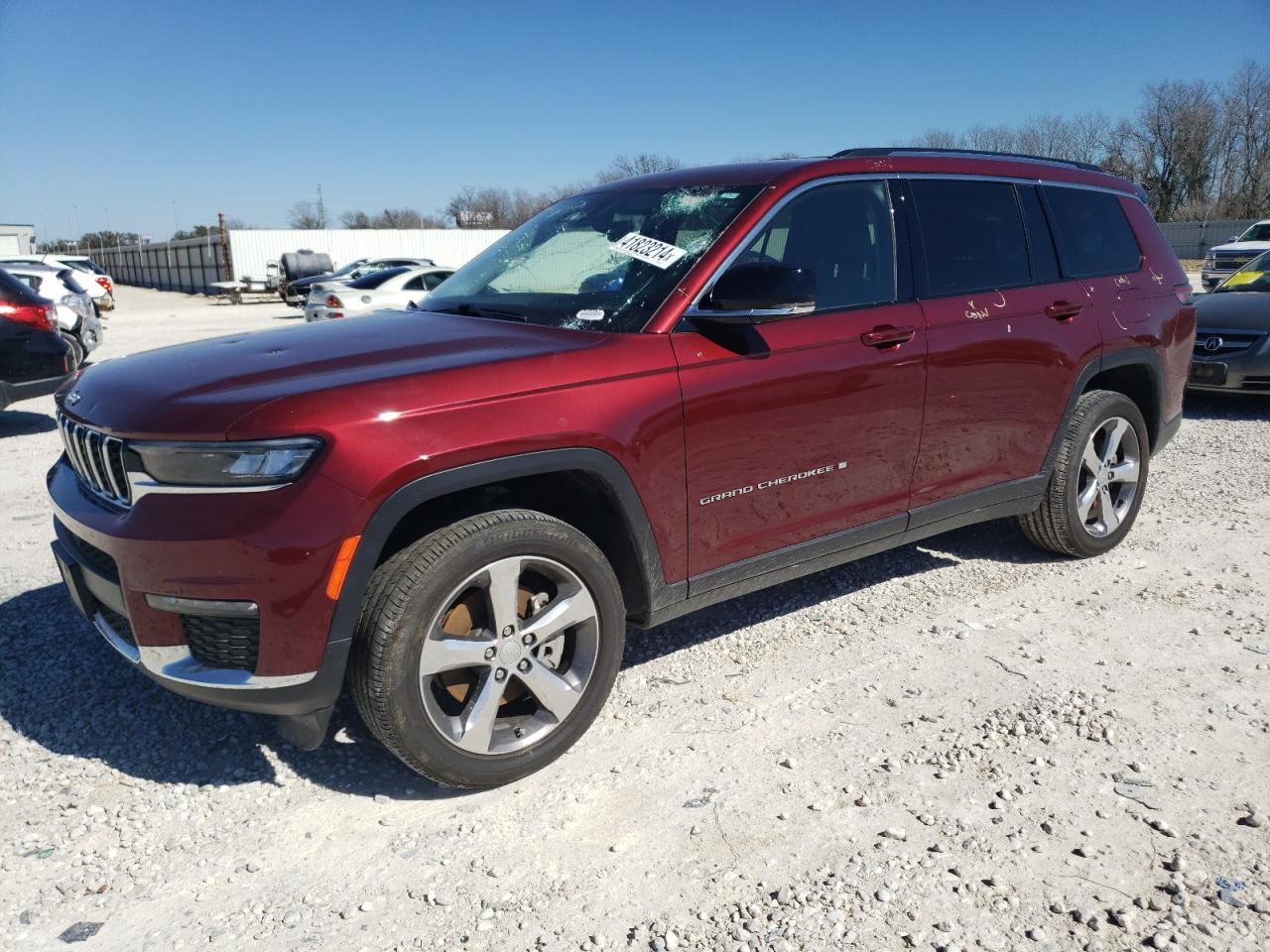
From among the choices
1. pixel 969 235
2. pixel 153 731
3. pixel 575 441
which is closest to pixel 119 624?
pixel 153 731

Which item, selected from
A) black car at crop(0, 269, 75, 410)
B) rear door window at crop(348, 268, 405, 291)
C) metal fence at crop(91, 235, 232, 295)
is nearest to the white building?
metal fence at crop(91, 235, 232, 295)

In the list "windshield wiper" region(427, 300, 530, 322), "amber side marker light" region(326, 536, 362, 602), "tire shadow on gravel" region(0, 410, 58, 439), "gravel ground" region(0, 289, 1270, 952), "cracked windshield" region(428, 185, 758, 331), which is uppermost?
"cracked windshield" region(428, 185, 758, 331)

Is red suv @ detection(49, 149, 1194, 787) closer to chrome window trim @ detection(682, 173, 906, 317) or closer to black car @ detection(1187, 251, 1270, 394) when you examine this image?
chrome window trim @ detection(682, 173, 906, 317)

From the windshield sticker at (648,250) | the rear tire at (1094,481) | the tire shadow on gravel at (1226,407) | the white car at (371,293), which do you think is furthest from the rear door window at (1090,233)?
the white car at (371,293)

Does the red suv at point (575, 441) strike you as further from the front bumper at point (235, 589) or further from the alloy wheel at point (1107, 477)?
the alloy wheel at point (1107, 477)

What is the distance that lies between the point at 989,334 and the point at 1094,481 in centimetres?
126

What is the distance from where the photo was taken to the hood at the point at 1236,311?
8492mm

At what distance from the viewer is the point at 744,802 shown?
2863 millimetres

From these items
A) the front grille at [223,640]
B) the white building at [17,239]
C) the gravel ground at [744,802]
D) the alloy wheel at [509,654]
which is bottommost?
the gravel ground at [744,802]

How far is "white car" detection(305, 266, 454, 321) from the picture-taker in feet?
51.4

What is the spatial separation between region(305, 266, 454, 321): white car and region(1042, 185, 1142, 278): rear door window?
11.6m

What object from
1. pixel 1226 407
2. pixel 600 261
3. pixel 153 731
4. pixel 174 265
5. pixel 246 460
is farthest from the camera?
pixel 174 265

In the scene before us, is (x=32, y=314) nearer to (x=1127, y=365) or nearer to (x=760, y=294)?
(x=760, y=294)

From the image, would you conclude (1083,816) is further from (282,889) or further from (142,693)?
(142,693)
